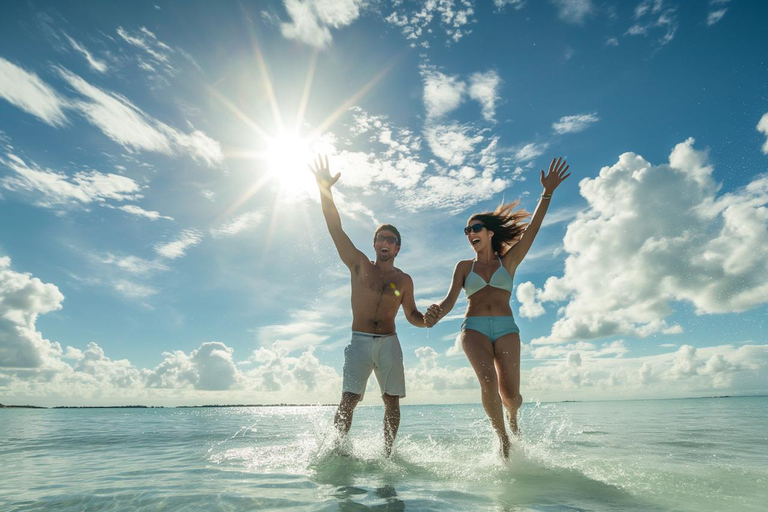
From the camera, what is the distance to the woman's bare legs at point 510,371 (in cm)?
498

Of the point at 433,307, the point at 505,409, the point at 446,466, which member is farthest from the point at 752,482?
the point at 433,307

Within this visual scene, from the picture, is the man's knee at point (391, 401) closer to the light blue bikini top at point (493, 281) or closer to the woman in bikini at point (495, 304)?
A: the woman in bikini at point (495, 304)

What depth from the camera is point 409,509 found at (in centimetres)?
305

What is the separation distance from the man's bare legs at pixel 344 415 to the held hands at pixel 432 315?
1393mm

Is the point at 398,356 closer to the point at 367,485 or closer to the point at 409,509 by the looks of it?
the point at 367,485

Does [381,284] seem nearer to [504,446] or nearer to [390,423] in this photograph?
[390,423]

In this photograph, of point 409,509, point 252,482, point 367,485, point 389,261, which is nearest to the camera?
point 409,509

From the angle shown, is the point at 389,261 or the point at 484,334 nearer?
the point at 484,334

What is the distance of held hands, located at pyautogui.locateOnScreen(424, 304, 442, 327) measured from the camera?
5008 millimetres

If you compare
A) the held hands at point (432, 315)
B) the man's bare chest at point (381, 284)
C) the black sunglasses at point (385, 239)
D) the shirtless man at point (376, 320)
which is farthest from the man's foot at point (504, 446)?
the black sunglasses at point (385, 239)

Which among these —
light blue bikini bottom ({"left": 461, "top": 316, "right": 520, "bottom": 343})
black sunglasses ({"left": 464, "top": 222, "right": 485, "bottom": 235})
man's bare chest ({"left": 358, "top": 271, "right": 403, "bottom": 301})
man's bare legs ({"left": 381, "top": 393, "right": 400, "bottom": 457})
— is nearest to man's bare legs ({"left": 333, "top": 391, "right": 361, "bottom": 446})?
man's bare legs ({"left": 381, "top": 393, "right": 400, "bottom": 457})

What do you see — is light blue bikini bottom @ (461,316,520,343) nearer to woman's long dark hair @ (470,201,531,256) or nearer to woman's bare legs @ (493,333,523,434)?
A: woman's bare legs @ (493,333,523,434)

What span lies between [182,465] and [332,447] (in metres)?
2.15

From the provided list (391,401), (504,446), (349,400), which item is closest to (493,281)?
(504,446)
